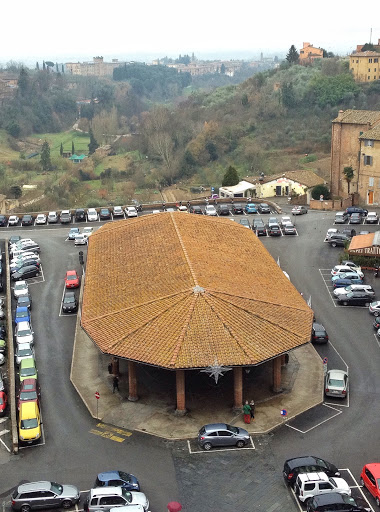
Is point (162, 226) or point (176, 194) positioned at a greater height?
point (162, 226)

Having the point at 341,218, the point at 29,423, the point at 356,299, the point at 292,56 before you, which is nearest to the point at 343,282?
the point at 356,299

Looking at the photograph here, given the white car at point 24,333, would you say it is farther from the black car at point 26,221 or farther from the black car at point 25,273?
the black car at point 26,221

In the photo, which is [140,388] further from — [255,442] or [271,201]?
[271,201]

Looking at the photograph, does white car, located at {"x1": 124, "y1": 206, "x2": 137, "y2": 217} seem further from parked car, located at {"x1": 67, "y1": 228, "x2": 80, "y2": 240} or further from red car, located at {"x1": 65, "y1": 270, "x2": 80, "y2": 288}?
red car, located at {"x1": 65, "y1": 270, "x2": 80, "y2": 288}

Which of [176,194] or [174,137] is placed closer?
[176,194]

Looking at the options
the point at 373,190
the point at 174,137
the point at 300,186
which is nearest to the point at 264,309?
the point at 373,190

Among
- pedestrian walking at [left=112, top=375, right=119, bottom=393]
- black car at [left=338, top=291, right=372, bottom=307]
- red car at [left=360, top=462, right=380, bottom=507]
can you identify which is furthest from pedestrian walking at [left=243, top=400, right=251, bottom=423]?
black car at [left=338, top=291, right=372, bottom=307]
